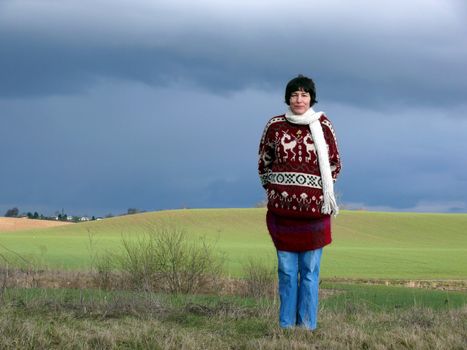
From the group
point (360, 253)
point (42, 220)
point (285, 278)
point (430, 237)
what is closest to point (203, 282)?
point (285, 278)

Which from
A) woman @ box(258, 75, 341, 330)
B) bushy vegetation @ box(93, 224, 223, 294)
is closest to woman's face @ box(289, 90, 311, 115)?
woman @ box(258, 75, 341, 330)

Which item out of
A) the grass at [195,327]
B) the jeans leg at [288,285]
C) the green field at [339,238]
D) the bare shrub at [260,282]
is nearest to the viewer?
the grass at [195,327]

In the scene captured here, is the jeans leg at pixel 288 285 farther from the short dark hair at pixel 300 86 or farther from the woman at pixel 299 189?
the short dark hair at pixel 300 86

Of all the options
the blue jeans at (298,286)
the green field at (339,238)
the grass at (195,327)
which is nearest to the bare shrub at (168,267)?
the grass at (195,327)

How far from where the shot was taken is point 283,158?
7996mm

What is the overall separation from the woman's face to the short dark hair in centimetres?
4

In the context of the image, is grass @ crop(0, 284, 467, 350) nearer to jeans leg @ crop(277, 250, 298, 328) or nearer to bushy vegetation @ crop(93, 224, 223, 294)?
jeans leg @ crop(277, 250, 298, 328)

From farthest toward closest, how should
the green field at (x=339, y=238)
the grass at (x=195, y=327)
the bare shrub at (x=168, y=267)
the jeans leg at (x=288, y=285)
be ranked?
the green field at (x=339, y=238), the bare shrub at (x=168, y=267), the jeans leg at (x=288, y=285), the grass at (x=195, y=327)

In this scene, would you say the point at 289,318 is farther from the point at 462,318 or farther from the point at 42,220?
the point at 42,220

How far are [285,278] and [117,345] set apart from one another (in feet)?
6.34

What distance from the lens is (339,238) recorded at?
5566 cm

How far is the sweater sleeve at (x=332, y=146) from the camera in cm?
821

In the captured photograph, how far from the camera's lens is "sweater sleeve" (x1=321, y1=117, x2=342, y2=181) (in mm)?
8211

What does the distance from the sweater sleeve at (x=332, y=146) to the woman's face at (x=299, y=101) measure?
0.83 ft
